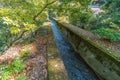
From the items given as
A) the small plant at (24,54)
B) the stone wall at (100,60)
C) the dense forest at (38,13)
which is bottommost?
the stone wall at (100,60)

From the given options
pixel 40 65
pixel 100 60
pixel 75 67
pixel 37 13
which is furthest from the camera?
pixel 37 13

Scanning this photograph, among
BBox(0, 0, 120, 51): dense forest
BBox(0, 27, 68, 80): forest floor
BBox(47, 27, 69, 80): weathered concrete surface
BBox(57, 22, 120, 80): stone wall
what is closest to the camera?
BBox(47, 27, 69, 80): weathered concrete surface

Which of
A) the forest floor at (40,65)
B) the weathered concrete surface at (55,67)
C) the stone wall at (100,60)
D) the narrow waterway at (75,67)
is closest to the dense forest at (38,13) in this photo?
the forest floor at (40,65)

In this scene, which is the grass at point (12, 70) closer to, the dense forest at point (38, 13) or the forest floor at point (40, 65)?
the forest floor at point (40, 65)

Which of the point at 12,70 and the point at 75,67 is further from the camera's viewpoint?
the point at 75,67

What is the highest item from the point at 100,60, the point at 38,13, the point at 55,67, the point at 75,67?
the point at 38,13

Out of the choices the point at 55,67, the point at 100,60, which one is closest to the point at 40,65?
the point at 55,67

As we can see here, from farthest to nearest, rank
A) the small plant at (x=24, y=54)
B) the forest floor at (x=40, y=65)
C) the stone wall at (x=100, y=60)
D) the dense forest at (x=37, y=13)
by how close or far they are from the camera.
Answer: the small plant at (x=24, y=54) < the dense forest at (x=37, y=13) < the stone wall at (x=100, y=60) < the forest floor at (x=40, y=65)

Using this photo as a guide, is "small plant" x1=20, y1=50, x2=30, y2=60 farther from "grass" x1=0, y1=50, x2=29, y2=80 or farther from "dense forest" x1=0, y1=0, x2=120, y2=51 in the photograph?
"dense forest" x1=0, y1=0, x2=120, y2=51

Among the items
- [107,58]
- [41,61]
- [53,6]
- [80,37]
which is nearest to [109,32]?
[80,37]

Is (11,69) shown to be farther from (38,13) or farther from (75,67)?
(38,13)

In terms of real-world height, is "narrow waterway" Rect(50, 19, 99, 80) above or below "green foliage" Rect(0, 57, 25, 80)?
below

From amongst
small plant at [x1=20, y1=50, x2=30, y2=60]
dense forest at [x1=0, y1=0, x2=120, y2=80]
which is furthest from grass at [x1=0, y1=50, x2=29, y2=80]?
small plant at [x1=20, y1=50, x2=30, y2=60]

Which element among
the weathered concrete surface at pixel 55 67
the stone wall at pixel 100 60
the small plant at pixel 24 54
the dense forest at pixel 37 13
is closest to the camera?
the weathered concrete surface at pixel 55 67
